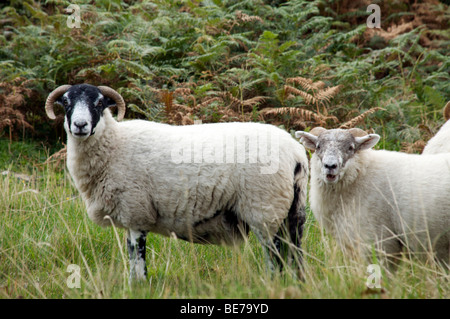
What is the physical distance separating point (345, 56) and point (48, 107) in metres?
6.74

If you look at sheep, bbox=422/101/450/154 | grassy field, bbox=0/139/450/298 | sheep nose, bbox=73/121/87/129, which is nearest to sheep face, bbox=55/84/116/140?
sheep nose, bbox=73/121/87/129

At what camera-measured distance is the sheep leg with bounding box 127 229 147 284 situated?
14.6ft

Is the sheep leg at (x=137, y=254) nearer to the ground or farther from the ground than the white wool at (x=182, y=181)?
nearer to the ground

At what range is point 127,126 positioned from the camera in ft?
16.1

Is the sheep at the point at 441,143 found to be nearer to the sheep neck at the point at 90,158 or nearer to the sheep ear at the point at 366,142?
the sheep ear at the point at 366,142

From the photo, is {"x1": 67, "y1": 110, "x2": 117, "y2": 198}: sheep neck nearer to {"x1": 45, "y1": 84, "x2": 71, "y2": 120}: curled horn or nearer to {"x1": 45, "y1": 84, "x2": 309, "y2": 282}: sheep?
{"x1": 45, "y1": 84, "x2": 309, "y2": 282}: sheep

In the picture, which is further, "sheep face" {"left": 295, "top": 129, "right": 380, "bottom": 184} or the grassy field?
"sheep face" {"left": 295, "top": 129, "right": 380, "bottom": 184}

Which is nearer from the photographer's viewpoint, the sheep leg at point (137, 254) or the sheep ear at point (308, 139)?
the sheep leg at point (137, 254)

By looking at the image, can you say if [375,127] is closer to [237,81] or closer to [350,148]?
[237,81]

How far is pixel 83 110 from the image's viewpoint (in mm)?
4480

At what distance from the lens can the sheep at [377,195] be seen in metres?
4.09

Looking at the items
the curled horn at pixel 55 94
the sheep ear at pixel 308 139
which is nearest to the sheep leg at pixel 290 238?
the sheep ear at pixel 308 139

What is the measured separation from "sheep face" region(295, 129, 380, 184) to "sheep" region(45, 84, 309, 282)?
0.19 m
